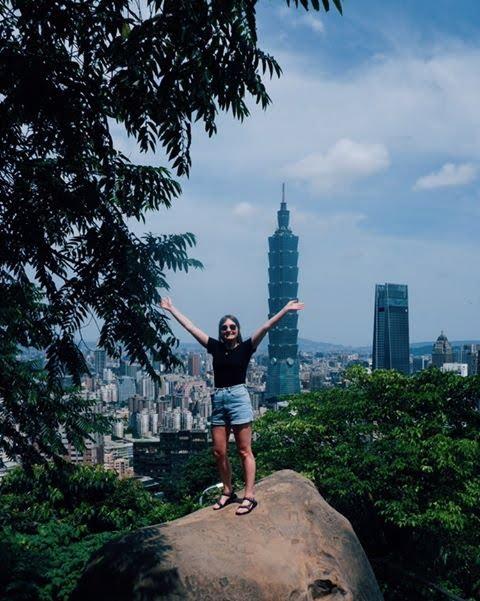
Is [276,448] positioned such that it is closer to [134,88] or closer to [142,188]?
[142,188]

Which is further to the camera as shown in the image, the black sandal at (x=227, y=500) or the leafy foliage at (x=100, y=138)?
the black sandal at (x=227, y=500)

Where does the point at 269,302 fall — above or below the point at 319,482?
above

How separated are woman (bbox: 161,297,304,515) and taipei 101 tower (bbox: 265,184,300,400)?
126 m

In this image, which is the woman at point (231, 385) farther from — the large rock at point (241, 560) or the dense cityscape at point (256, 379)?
the dense cityscape at point (256, 379)

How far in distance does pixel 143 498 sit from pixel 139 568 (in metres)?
8.52

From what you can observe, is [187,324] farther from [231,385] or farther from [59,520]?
[59,520]

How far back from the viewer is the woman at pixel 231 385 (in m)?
5.88

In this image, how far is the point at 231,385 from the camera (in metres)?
6.00

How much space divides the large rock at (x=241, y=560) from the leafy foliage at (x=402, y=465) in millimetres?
5379

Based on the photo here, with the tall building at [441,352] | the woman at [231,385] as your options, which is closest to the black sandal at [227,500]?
the woman at [231,385]

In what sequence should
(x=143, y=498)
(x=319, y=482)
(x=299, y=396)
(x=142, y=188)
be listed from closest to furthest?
(x=142, y=188)
(x=319, y=482)
(x=143, y=498)
(x=299, y=396)

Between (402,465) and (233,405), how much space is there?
6.73 m

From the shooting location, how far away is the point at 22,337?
21.4ft

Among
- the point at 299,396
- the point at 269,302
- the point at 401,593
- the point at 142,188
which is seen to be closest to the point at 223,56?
the point at 142,188
